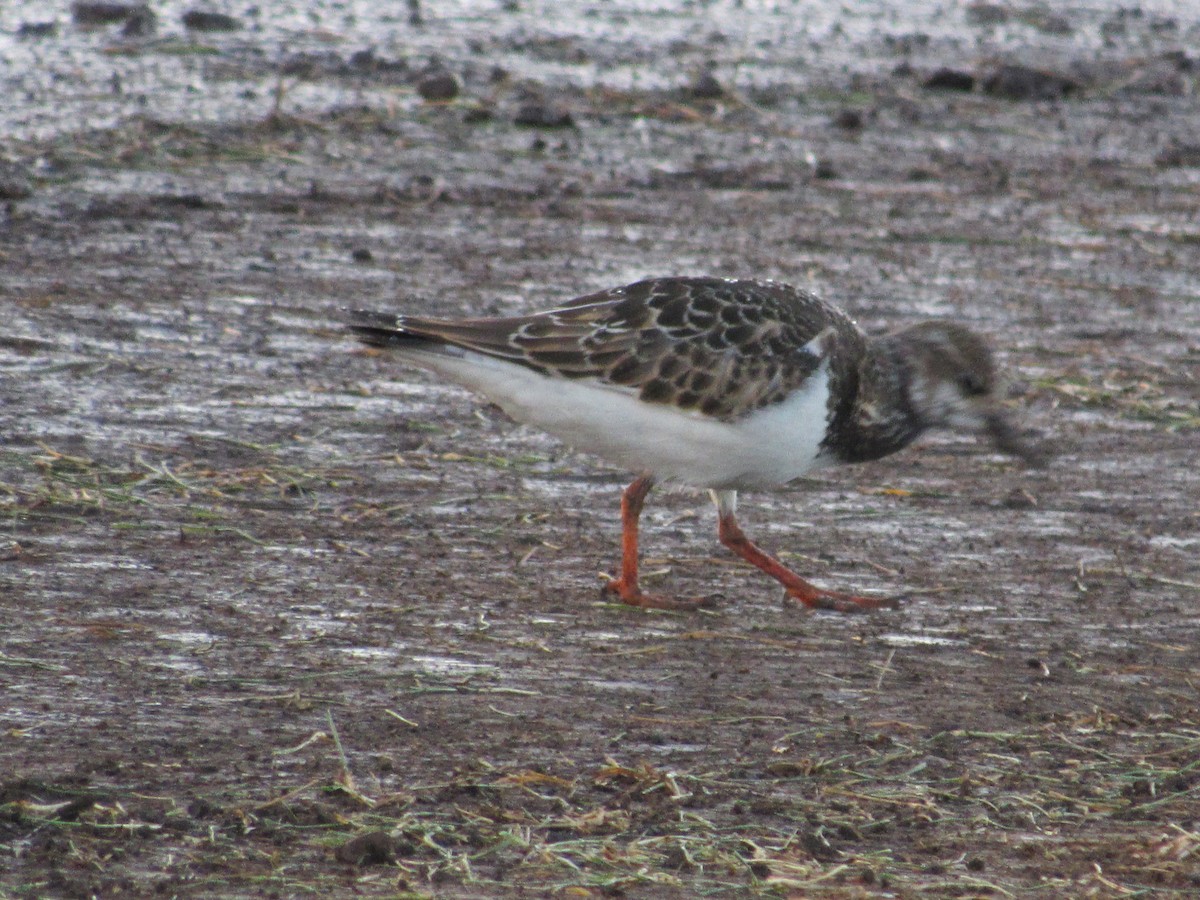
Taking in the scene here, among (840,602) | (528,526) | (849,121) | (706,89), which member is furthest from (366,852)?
(706,89)

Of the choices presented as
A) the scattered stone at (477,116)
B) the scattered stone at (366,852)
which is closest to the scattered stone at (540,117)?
the scattered stone at (477,116)

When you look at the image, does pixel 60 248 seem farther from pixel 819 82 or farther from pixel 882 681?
pixel 819 82

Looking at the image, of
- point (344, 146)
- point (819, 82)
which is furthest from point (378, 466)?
point (819, 82)

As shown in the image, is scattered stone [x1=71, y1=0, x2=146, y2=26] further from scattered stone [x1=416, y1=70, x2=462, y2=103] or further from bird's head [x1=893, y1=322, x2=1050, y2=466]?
bird's head [x1=893, y1=322, x2=1050, y2=466]

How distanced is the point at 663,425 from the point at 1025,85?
35.6 feet

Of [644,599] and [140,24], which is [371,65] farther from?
[644,599]

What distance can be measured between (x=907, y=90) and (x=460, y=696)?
11.8 m

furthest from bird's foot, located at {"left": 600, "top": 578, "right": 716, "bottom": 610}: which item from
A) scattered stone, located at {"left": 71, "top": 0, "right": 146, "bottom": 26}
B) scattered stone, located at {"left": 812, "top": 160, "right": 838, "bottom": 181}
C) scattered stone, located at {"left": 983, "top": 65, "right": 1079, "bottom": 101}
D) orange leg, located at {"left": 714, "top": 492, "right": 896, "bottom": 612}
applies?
scattered stone, located at {"left": 983, "top": 65, "right": 1079, "bottom": 101}

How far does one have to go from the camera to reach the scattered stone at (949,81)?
1656 cm

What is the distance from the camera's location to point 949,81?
16594 mm

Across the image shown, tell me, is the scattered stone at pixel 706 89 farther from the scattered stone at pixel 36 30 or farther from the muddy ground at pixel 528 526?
the scattered stone at pixel 36 30

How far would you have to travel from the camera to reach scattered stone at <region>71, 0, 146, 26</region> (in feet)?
51.6

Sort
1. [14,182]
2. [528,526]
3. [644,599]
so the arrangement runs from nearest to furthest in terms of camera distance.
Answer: [644,599]
[528,526]
[14,182]

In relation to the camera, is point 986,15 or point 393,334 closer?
point 393,334
